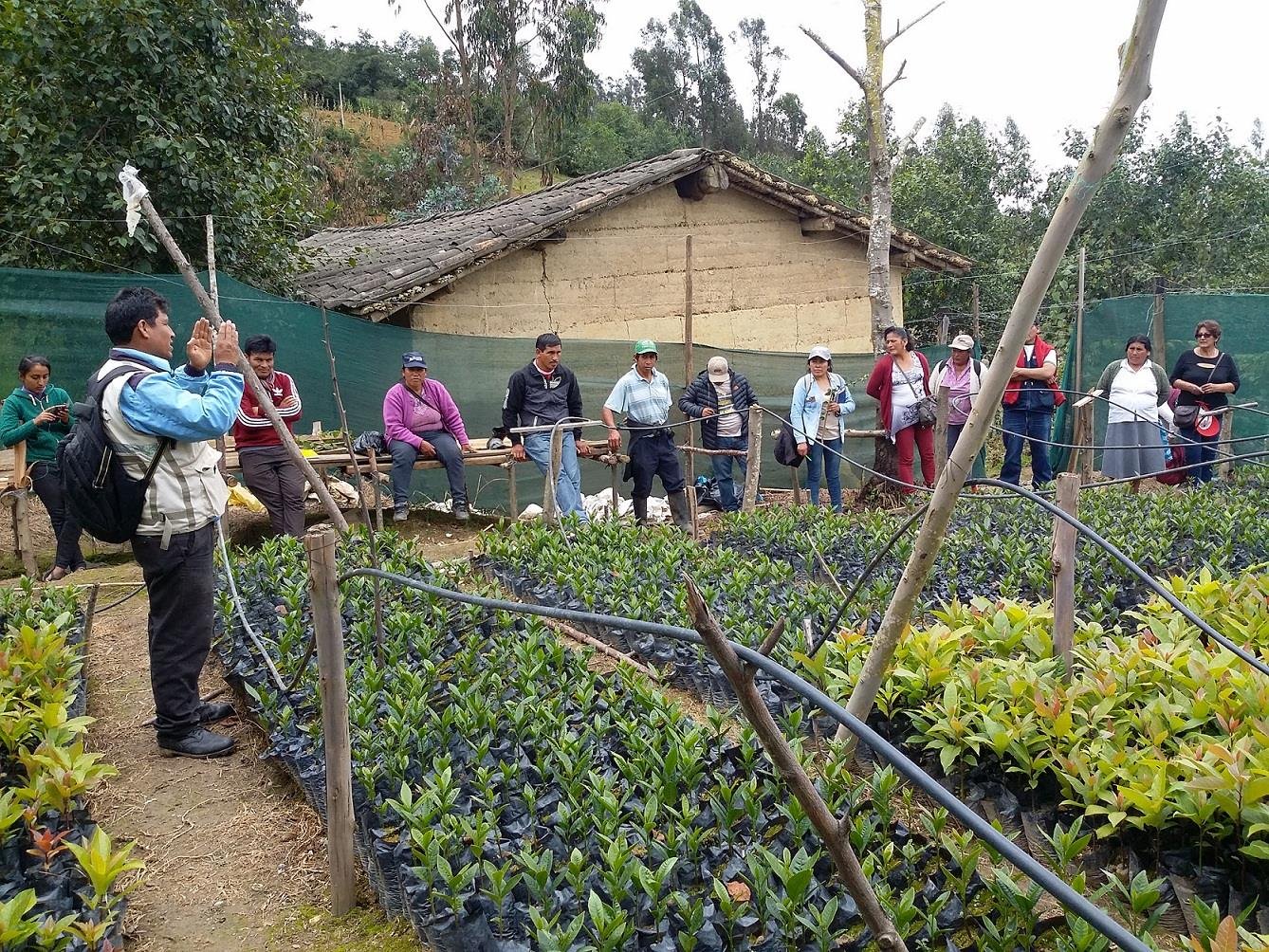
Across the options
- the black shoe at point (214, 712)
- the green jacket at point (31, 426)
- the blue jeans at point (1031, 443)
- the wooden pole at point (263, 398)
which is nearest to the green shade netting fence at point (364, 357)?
the green jacket at point (31, 426)

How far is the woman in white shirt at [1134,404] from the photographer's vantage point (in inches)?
377

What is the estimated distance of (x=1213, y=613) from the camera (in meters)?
4.84

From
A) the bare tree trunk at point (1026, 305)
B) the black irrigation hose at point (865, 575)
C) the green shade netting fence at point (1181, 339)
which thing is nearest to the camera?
the bare tree trunk at point (1026, 305)

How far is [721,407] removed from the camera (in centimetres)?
977

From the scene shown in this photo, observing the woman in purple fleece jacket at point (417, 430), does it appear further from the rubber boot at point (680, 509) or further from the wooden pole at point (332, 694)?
the wooden pole at point (332, 694)

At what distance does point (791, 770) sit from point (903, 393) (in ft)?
27.8

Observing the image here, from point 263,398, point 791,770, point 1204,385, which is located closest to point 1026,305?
point 791,770

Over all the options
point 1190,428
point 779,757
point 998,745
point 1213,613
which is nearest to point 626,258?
point 1190,428

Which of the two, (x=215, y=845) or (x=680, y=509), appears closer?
(x=215, y=845)

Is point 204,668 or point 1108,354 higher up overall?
point 1108,354

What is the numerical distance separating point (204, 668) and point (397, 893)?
128 inches

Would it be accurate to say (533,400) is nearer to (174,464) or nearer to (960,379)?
(960,379)

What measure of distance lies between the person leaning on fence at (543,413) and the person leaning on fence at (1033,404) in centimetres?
427

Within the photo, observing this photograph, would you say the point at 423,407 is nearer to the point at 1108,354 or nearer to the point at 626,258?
the point at 626,258
